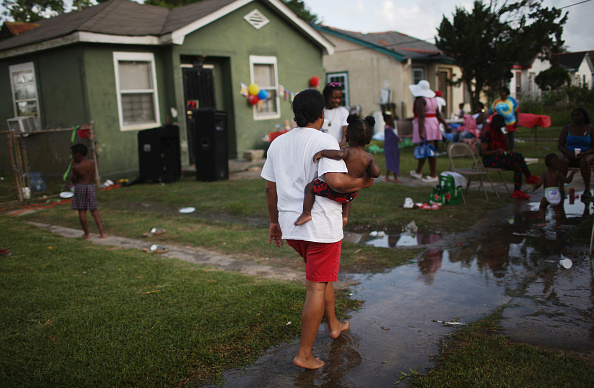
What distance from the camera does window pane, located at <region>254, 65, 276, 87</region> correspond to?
1535 cm

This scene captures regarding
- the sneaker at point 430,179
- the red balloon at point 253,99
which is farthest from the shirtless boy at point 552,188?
the red balloon at point 253,99

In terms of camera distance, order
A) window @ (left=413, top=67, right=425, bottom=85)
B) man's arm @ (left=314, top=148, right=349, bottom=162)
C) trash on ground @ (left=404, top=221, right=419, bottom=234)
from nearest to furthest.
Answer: man's arm @ (left=314, top=148, right=349, bottom=162)
trash on ground @ (left=404, top=221, right=419, bottom=234)
window @ (left=413, top=67, right=425, bottom=85)

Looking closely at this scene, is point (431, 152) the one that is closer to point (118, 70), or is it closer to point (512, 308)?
point (512, 308)

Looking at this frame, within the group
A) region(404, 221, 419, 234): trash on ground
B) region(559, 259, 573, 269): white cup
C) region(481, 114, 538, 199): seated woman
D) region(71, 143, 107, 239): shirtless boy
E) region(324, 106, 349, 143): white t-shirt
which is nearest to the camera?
region(559, 259, 573, 269): white cup

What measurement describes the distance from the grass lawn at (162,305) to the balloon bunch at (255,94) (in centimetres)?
761

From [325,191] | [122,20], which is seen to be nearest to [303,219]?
[325,191]

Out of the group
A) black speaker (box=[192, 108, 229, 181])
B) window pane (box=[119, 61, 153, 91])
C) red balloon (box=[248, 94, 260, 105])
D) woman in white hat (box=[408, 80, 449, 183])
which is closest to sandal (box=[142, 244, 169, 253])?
black speaker (box=[192, 108, 229, 181])

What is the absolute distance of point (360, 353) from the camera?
332 centimetres

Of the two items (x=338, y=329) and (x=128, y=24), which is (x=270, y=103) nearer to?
(x=128, y=24)

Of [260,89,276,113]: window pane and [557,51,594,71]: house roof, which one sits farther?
[557,51,594,71]: house roof

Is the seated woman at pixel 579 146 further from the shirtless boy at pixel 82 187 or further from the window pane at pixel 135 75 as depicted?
the window pane at pixel 135 75

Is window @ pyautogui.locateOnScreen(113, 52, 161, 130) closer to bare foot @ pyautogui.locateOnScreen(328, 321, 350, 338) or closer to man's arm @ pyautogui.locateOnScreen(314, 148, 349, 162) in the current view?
bare foot @ pyautogui.locateOnScreen(328, 321, 350, 338)

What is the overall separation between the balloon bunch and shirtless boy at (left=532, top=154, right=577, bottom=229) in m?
9.54

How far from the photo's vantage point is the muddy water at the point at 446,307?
312 cm
